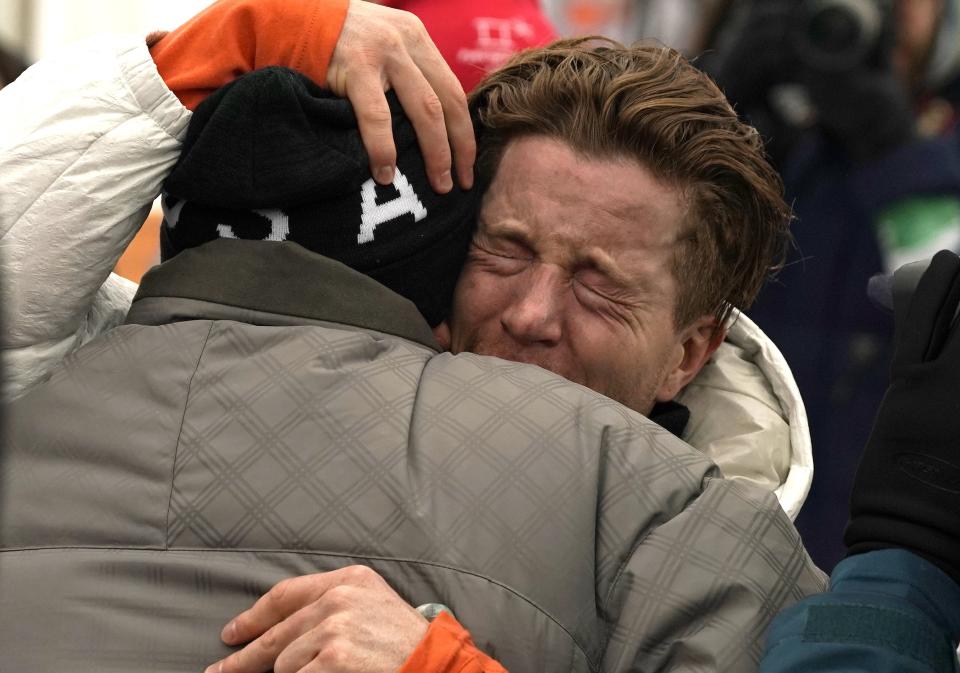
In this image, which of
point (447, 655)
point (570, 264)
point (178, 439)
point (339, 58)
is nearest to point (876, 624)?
point (447, 655)

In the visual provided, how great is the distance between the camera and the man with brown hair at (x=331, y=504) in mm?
1327

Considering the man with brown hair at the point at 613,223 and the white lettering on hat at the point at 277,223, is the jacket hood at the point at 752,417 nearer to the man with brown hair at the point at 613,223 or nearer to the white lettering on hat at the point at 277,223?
the man with brown hair at the point at 613,223

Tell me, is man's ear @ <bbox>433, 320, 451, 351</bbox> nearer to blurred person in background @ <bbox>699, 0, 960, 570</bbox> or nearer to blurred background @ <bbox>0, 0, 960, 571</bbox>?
blurred background @ <bbox>0, 0, 960, 571</bbox>

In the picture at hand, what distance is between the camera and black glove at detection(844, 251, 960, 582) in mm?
1312

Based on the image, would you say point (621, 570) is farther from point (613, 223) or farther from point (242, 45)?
point (242, 45)

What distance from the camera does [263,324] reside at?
154 cm

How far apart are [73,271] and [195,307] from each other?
0.53 feet

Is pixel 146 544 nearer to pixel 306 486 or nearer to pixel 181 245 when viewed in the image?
pixel 306 486

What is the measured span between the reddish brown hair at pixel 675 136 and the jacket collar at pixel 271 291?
513 mm

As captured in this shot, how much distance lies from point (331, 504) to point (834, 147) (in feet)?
6.39

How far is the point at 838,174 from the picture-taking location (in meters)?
2.96

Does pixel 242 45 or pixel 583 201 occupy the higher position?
pixel 242 45

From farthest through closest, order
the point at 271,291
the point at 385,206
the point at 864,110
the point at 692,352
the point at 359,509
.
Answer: the point at 864,110, the point at 692,352, the point at 385,206, the point at 271,291, the point at 359,509

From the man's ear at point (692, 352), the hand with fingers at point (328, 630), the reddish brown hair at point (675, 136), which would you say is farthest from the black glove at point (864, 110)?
the hand with fingers at point (328, 630)
